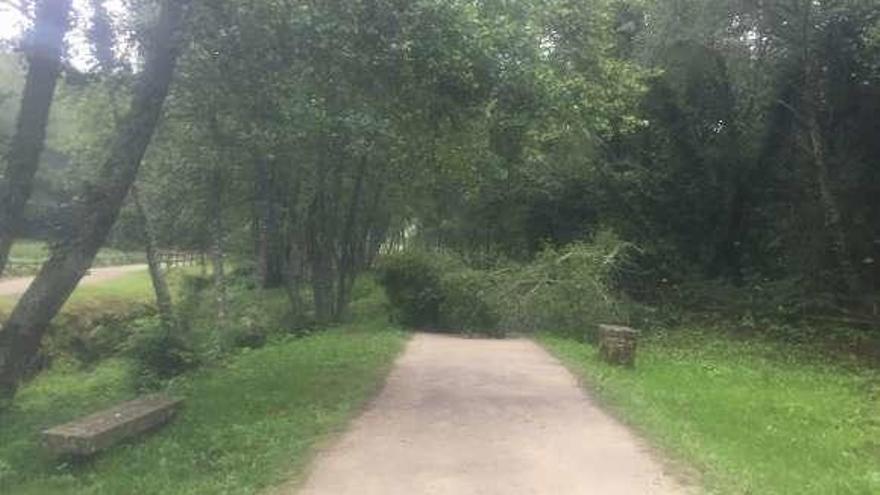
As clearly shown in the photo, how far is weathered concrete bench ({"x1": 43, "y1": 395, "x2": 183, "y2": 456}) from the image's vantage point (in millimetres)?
8867

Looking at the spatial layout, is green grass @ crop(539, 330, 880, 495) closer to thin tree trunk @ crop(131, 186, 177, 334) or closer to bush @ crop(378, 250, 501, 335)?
bush @ crop(378, 250, 501, 335)

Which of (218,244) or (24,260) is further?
(24,260)

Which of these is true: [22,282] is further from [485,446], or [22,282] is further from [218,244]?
[485,446]

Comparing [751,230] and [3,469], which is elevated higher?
[751,230]

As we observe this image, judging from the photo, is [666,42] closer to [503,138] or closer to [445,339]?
[503,138]

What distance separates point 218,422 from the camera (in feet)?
35.3

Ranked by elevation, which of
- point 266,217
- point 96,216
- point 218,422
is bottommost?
point 218,422

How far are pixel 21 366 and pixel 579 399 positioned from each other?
6.65m

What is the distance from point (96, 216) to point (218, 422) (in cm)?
281

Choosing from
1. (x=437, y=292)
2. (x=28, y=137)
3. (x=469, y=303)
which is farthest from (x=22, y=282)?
(x=28, y=137)

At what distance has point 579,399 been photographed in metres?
12.4

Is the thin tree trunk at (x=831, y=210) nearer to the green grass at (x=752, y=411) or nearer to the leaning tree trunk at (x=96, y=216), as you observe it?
the green grass at (x=752, y=411)

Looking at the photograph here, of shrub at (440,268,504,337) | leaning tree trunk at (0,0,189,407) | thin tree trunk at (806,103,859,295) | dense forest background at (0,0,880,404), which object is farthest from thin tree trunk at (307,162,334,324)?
leaning tree trunk at (0,0,189,407)

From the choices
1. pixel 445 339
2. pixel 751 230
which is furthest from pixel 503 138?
pixel 751 230
